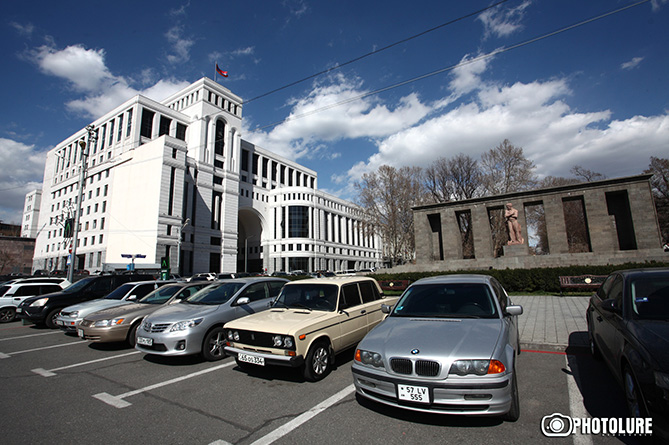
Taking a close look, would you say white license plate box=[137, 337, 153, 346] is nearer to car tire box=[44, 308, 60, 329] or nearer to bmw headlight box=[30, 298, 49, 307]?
car tire box=[44, 308, 60, 329]

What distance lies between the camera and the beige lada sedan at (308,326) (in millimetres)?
5059

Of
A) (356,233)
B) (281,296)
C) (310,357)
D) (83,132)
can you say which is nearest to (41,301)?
(281,296)

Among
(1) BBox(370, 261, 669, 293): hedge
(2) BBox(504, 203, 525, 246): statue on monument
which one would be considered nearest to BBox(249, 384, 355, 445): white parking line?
(1) BBox(370, 261, 669, 293): hedge

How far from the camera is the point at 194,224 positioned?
55000 millimetres

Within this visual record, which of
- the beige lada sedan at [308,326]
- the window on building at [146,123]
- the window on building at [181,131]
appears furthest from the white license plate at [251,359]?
the window on building at [181,131]

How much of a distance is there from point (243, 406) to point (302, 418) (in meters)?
0.93

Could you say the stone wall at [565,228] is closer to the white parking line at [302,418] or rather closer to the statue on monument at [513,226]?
the statue on monument at [513,226]

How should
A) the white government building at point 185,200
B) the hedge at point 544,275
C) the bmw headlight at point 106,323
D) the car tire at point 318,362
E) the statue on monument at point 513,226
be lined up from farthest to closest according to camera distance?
1. the white government building at point 185,200
2. the statue on monument at point 513,226
3. the hedge at point 544,275
4. the bmw headlight at point 106,323
5. the car tire at point 318,362

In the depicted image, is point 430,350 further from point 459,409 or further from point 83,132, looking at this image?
point 83,132

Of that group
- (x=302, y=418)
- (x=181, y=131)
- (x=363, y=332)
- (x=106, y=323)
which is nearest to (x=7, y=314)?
(x=106, y=323)

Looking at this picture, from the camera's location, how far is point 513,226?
2309 centimetres

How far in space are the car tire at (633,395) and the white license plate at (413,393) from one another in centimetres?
192

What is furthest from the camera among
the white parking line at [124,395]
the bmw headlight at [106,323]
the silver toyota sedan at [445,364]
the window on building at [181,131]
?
the window on building at [181,131]

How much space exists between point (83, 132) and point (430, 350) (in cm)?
8844
